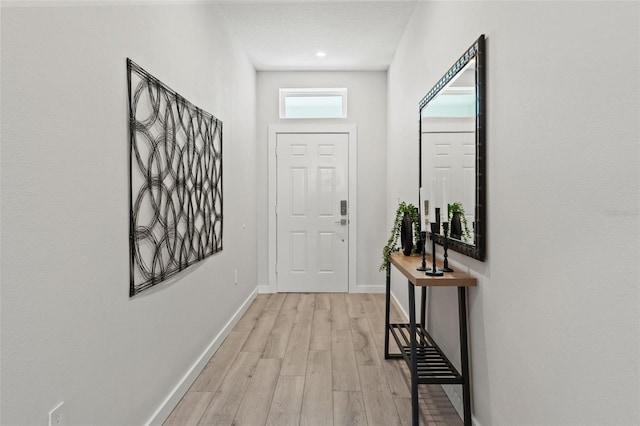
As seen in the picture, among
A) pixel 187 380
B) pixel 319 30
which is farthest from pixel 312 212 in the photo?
pixel 187 380

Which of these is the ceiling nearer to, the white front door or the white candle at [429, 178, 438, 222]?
the white front door

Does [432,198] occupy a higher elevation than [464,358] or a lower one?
higher

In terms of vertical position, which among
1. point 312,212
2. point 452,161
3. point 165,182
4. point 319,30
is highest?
point 319,30

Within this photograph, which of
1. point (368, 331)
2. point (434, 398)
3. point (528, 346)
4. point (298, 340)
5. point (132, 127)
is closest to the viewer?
point (528, 346)

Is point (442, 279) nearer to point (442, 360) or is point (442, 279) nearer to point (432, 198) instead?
point (442, 360)

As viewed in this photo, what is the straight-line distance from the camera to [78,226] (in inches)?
58.1

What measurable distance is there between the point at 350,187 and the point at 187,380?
3120 mm

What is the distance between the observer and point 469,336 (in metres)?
2.13

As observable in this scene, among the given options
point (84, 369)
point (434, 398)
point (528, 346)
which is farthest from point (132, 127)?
point (434, 398)

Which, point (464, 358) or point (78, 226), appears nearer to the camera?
point (78, 226)

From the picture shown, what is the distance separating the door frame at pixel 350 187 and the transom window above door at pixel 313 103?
0.54 feet

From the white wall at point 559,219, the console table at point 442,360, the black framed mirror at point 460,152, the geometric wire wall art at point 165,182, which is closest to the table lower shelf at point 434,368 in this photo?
the console table at point 442,360

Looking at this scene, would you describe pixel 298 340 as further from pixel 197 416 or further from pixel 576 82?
pixel 576 82

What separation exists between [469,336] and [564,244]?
1006 mm
